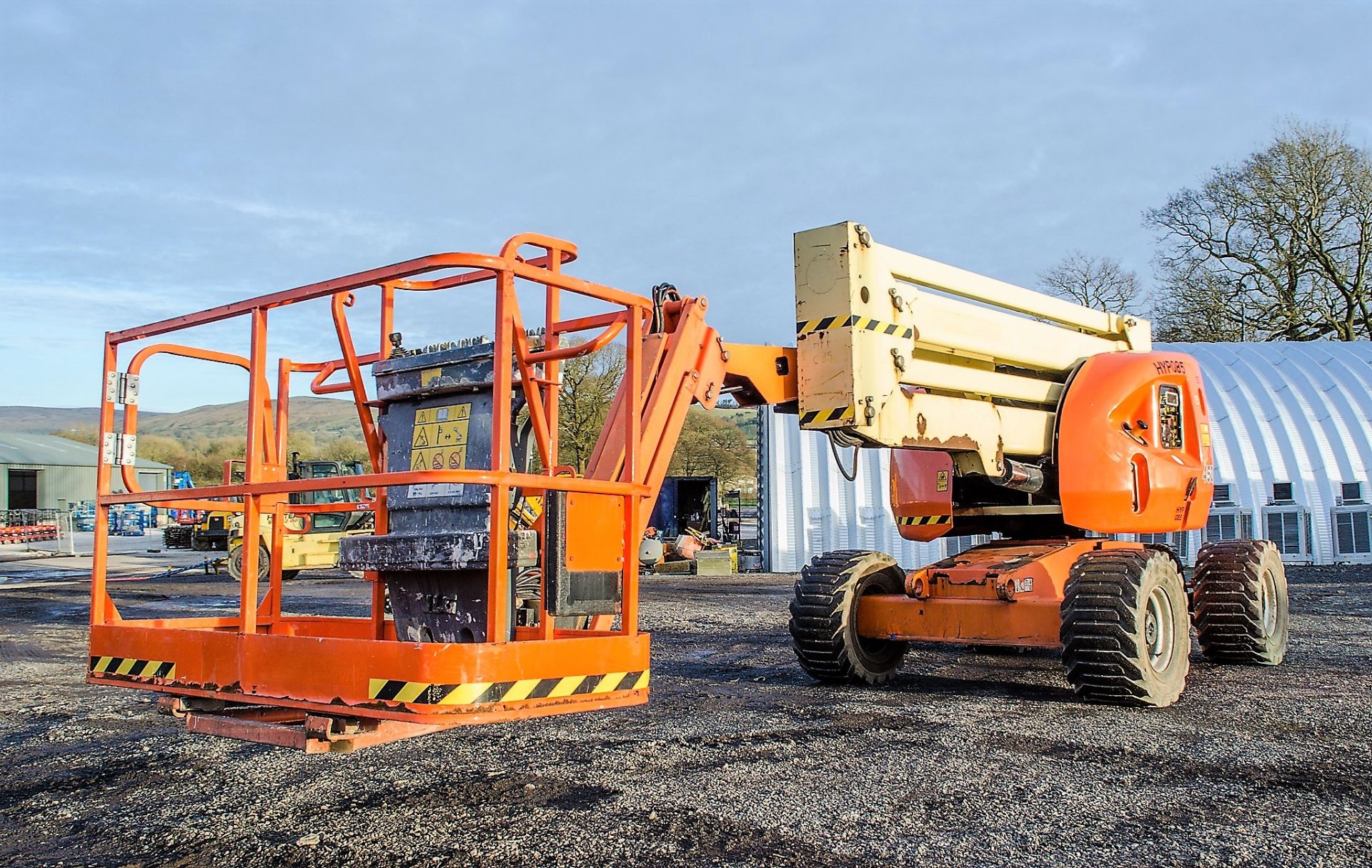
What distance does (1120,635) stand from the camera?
733 cm

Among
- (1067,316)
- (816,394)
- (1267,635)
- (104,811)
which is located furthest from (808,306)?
(1267,635)

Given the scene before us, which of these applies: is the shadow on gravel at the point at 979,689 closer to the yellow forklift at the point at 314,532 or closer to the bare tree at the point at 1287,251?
the yellow forklift at the point at 314,532

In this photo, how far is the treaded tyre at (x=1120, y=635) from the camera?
736 centimetres

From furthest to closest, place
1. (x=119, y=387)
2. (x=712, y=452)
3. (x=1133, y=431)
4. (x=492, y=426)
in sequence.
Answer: (x=712, y=452), (x=1133, y=431), (x=119, y=387), (x=492, y=426)

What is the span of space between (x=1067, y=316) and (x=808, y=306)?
10.3 ft

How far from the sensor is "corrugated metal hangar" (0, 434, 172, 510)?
57156mm

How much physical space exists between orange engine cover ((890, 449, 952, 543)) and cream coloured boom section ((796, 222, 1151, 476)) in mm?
642

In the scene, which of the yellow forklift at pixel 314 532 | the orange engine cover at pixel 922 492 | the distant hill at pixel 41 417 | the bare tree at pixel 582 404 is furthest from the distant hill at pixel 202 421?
the orange engine cover at pixel 922 492

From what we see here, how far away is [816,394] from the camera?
23.2 ft

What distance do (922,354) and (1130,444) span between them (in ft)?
7.06

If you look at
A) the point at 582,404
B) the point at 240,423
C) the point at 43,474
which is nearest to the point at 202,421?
the point at 240,423

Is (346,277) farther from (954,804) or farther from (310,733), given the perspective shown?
(954,804)

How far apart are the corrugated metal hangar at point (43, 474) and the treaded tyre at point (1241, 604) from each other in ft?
181

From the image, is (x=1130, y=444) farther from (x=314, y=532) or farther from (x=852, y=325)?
(x=314, y=532)
